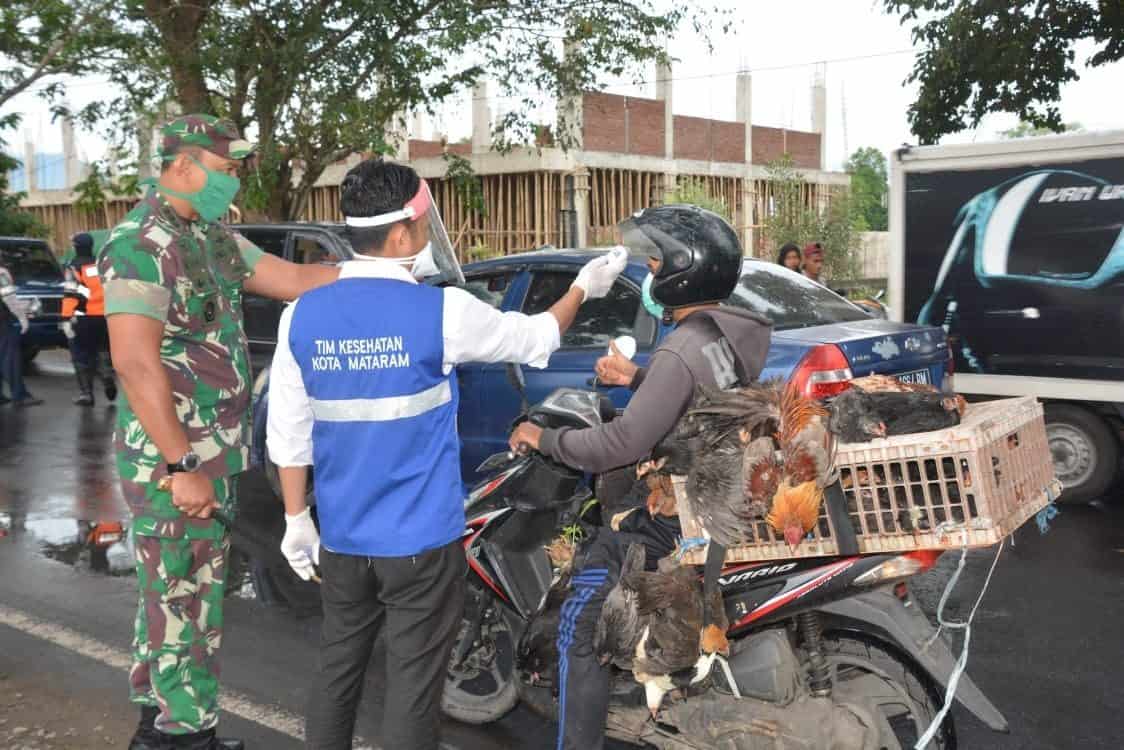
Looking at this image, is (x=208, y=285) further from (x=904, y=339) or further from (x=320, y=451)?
(x=904, y=339)

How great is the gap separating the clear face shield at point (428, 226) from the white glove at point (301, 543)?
2.49 feet

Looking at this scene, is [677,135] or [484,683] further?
[677,135]

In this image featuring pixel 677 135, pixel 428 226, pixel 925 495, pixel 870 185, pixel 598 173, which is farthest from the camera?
pixel 870 185

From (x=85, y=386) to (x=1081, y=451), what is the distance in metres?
10.5

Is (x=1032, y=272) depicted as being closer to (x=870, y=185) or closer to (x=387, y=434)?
(x=387, y=434)

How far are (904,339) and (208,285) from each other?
381 cm

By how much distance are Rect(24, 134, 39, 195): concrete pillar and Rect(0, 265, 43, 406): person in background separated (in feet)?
71.7

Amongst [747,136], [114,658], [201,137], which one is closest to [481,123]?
[747,136]

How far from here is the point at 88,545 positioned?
6.70 m

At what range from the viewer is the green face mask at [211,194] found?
138 inches

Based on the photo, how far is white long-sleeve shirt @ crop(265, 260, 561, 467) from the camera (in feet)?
9.33

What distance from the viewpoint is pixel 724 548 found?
3.00 metres

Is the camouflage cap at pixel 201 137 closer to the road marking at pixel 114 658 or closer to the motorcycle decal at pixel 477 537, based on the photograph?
the motorcycle decal at pixel 477 537

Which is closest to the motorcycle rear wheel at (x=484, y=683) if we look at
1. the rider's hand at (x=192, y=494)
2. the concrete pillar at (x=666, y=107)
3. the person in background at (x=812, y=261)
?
the rider's hand at (x=192, y=494)
